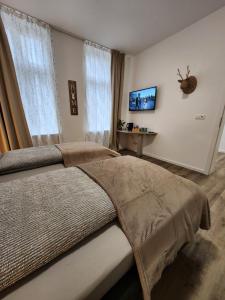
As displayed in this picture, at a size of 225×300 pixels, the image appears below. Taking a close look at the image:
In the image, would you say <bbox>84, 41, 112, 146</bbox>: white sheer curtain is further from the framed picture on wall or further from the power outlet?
the power outlet

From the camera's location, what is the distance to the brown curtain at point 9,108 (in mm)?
2025

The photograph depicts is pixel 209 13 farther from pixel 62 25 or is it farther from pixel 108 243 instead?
pixel 108 243

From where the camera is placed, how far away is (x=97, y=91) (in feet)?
10.2

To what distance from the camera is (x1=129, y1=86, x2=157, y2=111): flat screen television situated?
3.06m

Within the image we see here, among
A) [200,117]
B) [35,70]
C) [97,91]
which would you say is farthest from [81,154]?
[200,117]

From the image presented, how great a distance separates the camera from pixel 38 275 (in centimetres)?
47

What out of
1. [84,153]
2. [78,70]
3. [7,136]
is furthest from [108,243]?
[78,70]

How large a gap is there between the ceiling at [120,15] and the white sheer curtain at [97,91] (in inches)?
13.1

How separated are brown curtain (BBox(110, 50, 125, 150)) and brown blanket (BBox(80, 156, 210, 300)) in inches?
99.2

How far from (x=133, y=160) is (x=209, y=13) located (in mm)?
2728

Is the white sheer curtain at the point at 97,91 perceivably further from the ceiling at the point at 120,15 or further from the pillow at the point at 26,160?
the pillow at the point at 26,160

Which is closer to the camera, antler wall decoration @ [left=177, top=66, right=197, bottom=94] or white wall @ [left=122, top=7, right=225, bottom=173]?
white wall @ [left=122, top=7, right=225, bottom=173]

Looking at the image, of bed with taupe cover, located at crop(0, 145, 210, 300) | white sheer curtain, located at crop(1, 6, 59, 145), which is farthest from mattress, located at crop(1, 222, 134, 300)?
white sheer curtain, located at crop(1, 6, 59, 145)

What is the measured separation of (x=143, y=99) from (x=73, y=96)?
→ 1.73 metres
